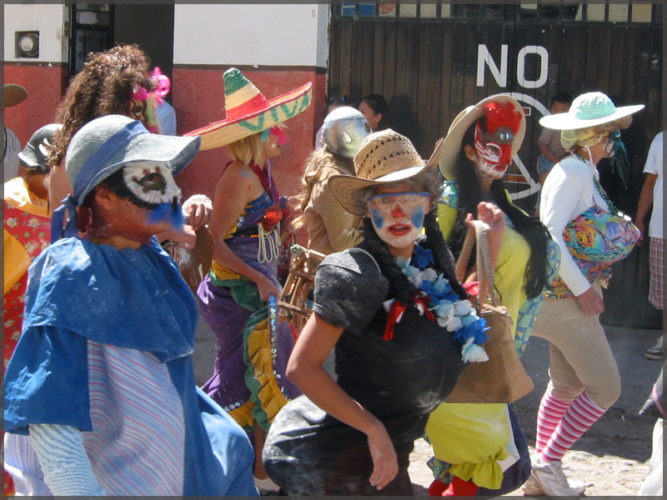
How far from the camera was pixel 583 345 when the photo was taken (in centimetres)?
449

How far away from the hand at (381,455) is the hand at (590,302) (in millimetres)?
1964

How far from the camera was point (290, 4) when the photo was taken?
805cm

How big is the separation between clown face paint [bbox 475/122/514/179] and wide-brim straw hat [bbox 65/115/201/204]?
1.73 meters

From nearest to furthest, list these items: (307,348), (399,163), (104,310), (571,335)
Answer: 1. (104,310)
2. (307,348)
3. (399,163)
4. (571,335)

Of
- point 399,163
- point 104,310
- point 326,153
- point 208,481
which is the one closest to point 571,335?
point 326,153

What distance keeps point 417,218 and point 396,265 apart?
17 cm

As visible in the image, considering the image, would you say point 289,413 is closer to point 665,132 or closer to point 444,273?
point 444,273

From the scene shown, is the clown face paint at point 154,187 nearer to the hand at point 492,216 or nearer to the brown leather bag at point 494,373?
the brown leather bag at point 494,373

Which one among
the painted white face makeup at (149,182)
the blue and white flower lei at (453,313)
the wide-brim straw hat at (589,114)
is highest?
the wide-brim straw hat at (589,114)

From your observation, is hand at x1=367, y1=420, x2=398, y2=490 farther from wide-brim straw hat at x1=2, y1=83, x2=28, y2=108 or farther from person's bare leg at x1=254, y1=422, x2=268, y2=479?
wide-brim straw hat at x1=2, y1=83, x2=28, y2=108

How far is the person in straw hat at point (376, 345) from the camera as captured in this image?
277 cm

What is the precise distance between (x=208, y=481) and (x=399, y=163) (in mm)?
1164

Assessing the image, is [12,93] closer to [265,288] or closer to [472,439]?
[265,288]

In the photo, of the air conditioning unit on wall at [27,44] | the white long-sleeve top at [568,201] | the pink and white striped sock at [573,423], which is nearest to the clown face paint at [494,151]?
the white long-sleeve top at [568,201]
